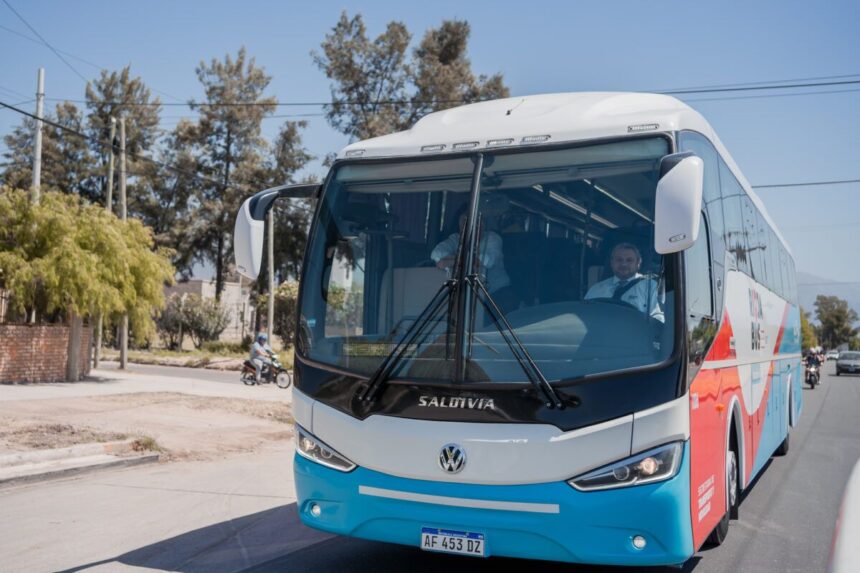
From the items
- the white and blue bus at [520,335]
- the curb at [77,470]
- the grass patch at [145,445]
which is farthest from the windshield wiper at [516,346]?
the grass patch at [145,445]

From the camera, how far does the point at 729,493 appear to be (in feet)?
24.6

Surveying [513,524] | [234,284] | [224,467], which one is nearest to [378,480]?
[513,524]

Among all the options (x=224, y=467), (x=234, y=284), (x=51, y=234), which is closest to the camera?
(x=224, y=467)

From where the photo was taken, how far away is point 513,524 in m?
5.41

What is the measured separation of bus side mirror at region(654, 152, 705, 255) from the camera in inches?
200

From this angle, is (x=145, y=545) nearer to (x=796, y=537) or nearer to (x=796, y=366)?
(x=796, y=537)

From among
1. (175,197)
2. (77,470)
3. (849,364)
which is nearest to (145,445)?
(77,470)

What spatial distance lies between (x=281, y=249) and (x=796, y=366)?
42377 millimetres

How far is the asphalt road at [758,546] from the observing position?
6.74m

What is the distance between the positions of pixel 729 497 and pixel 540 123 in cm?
361

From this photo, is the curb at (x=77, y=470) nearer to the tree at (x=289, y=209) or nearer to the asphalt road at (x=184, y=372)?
the asphalt road at (x=184, y=372)

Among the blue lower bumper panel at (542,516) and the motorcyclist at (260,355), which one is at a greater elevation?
the motorcyclist at (260,355)

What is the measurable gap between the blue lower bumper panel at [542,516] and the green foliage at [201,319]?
4194cm

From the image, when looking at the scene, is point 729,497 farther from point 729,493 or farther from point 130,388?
point 130,388
